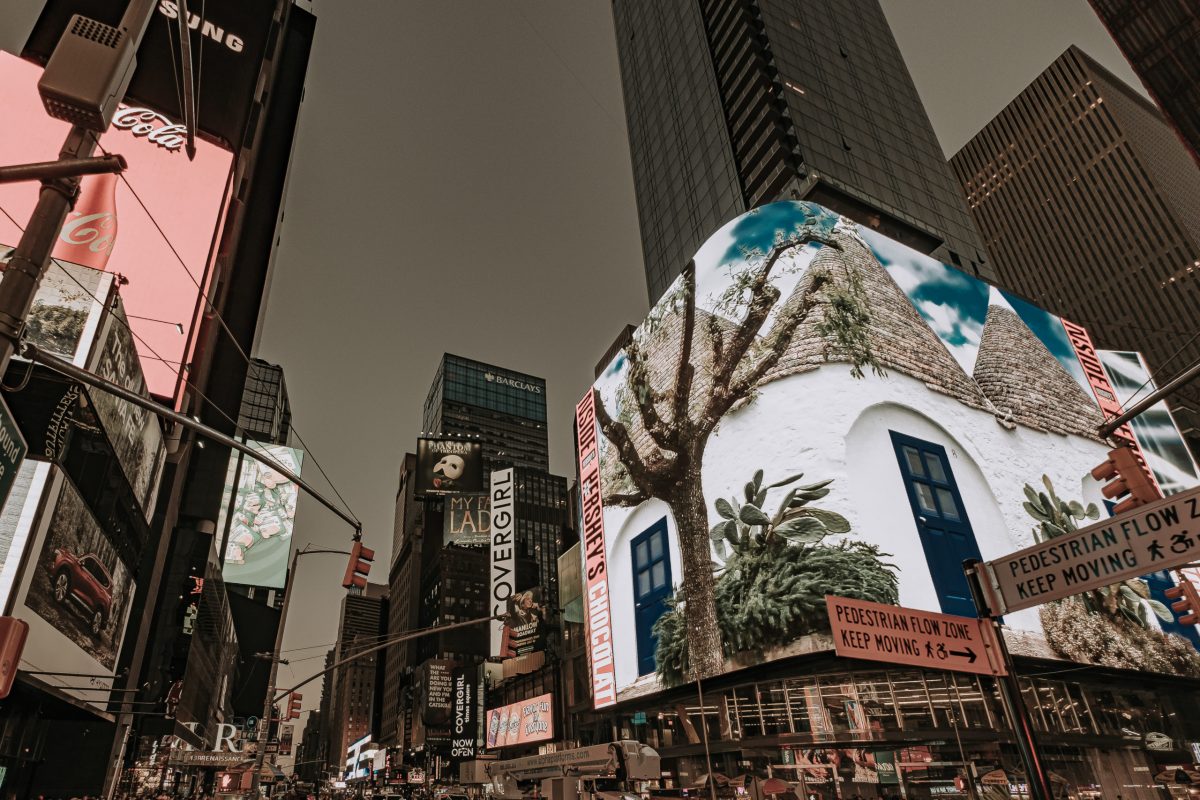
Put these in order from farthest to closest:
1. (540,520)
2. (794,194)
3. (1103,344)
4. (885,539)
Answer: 1. (540,520)
2. (1103,344)
3. (794,194)
4. (885,539)

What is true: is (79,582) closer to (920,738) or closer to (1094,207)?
(920,738)

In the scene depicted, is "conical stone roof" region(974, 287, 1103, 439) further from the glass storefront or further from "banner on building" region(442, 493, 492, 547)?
"banner on building" region(442, 493, 492, 547)

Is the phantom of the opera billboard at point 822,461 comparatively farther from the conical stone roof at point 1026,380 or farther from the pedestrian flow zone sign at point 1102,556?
the pedestrian flow zone sign at point 1102,556

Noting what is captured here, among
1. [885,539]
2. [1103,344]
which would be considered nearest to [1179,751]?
[885,539]

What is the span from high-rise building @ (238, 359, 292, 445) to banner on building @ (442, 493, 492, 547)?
9202 centimetres

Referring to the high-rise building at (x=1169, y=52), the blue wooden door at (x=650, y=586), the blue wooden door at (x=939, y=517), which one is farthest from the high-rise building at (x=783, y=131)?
the blue wooden door at (x=650, y=586)

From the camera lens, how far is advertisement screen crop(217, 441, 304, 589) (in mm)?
61156

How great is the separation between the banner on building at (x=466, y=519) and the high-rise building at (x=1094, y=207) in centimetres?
10769

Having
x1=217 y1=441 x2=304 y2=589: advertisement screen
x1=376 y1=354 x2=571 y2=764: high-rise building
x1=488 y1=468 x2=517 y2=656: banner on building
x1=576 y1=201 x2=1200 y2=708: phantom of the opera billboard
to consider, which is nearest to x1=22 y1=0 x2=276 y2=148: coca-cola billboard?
x1=576 y1=201 x2=1200 y2=708: phantom of the opera billboard

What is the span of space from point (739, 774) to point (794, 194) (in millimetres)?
42034

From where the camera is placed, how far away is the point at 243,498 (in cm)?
6366

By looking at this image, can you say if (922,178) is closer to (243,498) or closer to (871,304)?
(871,304)

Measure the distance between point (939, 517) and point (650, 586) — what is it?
11.1m

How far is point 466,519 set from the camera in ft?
233
